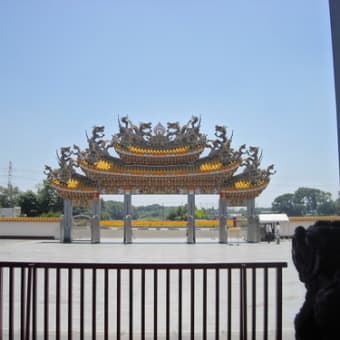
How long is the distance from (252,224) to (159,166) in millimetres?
6275

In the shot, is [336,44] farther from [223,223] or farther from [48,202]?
[48,202]

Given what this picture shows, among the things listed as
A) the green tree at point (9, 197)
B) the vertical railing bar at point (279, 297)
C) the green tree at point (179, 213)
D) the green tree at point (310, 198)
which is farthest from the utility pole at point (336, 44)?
the green tree at point (310, 198)

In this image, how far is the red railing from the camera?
4590 millimetres

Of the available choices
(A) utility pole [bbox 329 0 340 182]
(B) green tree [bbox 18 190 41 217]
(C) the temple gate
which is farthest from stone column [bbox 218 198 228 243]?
(B) green tree [bbox 18 190 41 217]

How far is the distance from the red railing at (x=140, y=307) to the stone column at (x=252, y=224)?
49.0 ft

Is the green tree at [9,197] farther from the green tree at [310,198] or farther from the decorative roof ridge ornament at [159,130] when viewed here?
the green tree at [310,198]

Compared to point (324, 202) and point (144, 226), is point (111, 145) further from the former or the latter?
point (324, 202)

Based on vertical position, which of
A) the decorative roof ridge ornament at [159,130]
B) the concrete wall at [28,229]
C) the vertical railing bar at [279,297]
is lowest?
the concrete wall at [28,229]

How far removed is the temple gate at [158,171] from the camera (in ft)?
85.3

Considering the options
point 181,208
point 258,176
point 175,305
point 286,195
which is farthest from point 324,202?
point 175,305

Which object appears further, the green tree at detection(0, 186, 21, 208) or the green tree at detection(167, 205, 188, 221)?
the green tree at detection(0, 186, 21, 208)

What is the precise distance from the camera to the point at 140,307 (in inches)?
295

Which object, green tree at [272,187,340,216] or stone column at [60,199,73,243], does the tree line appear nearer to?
green tree at [272,187,340,216]

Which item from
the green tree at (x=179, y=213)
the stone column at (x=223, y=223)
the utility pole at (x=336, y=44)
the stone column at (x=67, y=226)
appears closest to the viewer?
the utility pole at (x=336, y=44)
